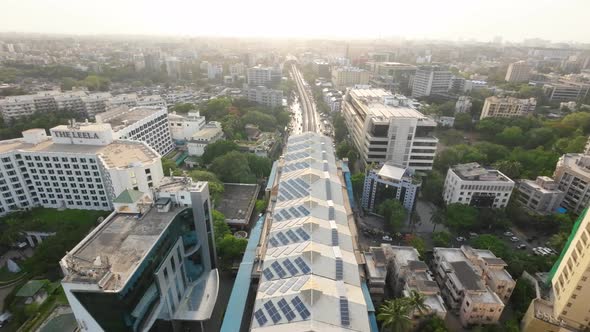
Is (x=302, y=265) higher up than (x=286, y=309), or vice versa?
(x=302, y=265)

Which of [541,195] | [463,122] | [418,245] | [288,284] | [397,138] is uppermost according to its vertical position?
[397,138]

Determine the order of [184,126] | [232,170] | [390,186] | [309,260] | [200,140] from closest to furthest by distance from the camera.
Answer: [309,260]
[390,186]
[232,170]
[200,140]
[184,126]

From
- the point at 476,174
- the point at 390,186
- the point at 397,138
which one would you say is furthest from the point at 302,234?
the point at 397,138

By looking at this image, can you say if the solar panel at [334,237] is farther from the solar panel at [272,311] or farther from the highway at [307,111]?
the highway at [307,111]

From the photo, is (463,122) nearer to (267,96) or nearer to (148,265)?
(267,96)

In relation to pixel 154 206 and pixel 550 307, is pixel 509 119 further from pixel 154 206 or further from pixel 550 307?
pixel 154 206

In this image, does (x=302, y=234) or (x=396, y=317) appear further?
(x=302, y=234)

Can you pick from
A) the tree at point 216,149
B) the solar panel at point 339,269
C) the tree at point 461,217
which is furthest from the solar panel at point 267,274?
the tree at point 216,149

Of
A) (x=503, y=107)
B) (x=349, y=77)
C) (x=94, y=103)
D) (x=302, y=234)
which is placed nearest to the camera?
(x=302, y=234)
